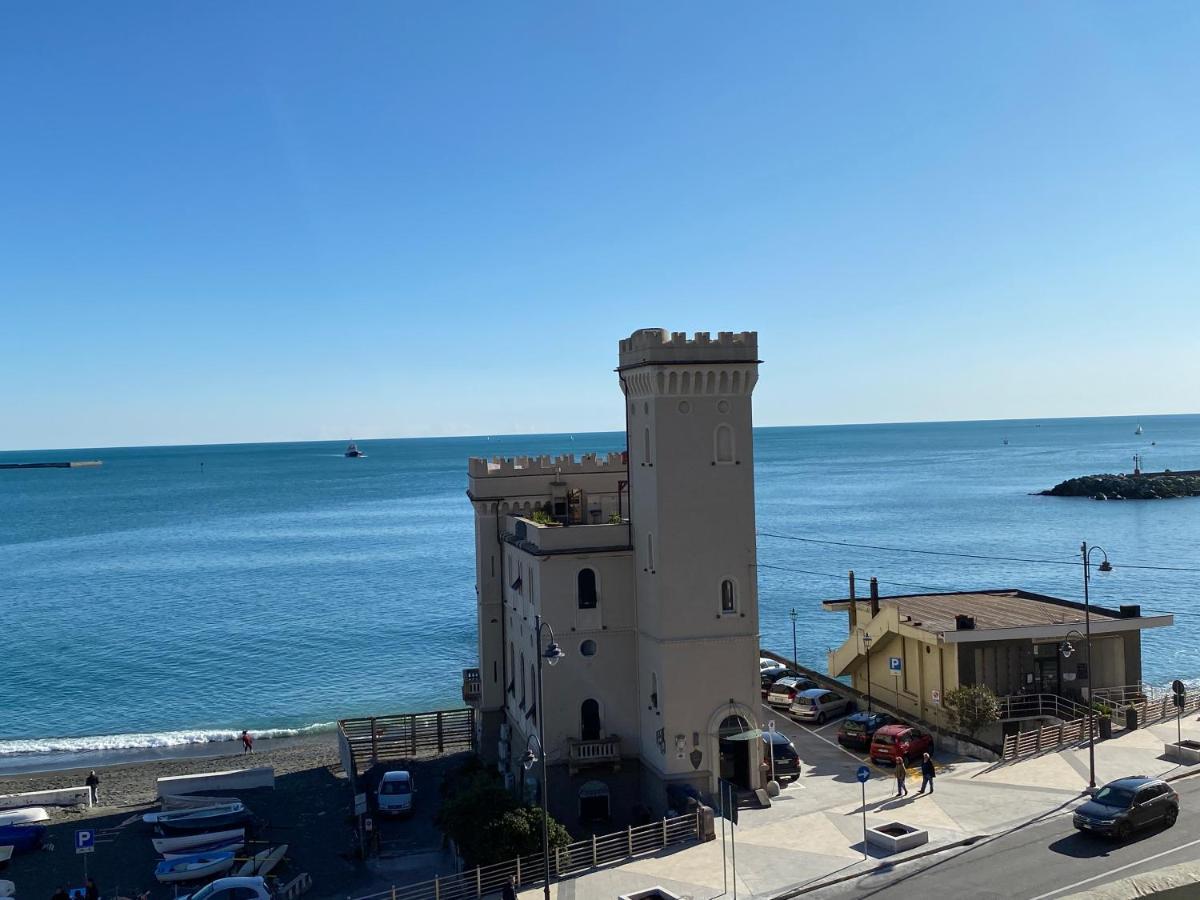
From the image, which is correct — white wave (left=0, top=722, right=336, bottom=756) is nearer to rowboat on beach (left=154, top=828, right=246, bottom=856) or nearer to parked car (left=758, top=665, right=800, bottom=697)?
rowboat on beach (left=154, top=828, right=246, bottom=856)

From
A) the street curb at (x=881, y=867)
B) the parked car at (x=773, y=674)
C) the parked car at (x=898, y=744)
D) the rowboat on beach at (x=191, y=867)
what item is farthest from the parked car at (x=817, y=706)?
the rowboat on beach at (x=191, y=867)

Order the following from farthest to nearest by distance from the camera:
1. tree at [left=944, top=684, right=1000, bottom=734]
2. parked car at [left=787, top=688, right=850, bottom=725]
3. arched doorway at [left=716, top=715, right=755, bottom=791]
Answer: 1. parked car at [left=787, top=688, right=850, bottom=725]
2. tree at [left=944, top=684, right=1000, bottom=734]
3. arched doorway at [left=716, top=715, right=755, bottom=791]

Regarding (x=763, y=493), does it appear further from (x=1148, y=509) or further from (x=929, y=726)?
(x=929, y=726)

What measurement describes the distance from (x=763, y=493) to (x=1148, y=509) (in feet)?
213

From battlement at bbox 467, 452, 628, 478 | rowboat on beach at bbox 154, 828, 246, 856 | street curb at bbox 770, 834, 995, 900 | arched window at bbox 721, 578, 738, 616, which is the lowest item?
rowboat on beach at bbox 154, 828, 246, 856

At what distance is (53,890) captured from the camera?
31484 millimetres

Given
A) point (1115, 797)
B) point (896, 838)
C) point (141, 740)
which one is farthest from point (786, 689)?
point (141, 740)

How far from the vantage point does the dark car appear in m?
24.7

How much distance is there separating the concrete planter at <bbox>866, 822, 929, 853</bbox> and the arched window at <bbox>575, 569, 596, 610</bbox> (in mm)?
10592

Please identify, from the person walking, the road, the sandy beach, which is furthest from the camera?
the sandy beach

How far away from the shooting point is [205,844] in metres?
33.9

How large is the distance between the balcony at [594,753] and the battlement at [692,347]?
37.9ft

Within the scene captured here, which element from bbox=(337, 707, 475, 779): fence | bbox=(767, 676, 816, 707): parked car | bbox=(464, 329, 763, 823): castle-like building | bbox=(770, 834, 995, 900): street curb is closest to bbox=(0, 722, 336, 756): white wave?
bbox=(337, 707, 475, 779): fence

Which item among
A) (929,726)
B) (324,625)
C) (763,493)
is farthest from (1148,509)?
(929,726)
